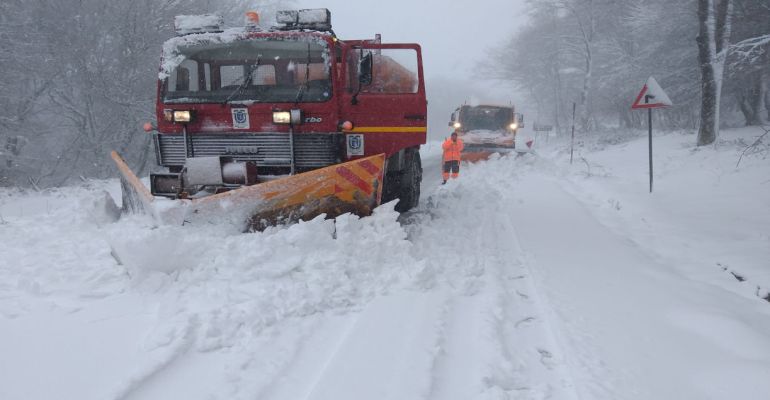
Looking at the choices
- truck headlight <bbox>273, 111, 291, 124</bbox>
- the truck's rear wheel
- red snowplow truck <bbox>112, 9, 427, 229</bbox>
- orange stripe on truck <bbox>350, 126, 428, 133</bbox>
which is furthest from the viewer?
the truck's rear wheel

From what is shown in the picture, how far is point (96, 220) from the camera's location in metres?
4.96

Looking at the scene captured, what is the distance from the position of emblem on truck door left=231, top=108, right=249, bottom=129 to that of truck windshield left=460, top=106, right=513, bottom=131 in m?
12.2

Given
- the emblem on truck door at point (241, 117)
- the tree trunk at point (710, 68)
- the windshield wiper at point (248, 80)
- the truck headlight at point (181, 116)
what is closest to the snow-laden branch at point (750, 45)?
the tree trunk at point (710, 68)

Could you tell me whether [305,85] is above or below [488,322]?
above

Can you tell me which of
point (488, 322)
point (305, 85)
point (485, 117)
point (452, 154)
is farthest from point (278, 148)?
point (485, 117)

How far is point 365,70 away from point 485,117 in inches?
474

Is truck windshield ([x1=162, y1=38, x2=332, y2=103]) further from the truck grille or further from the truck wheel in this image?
the truck wheel

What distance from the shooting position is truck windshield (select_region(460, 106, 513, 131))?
54.2 feet

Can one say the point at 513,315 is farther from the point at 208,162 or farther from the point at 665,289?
the point at 208,162

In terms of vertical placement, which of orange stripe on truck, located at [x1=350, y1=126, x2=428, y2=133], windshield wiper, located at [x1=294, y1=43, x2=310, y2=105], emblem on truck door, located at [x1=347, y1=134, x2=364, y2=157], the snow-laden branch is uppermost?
the snow-laden branch

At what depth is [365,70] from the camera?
5289 millimetres

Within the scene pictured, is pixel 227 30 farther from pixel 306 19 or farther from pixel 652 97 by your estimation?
pixel 652 97

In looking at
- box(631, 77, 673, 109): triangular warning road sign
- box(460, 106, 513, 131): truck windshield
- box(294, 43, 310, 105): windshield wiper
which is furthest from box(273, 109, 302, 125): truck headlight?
box(460, 106, 513, 131): truck windshield

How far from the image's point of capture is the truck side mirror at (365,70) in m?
5.27
